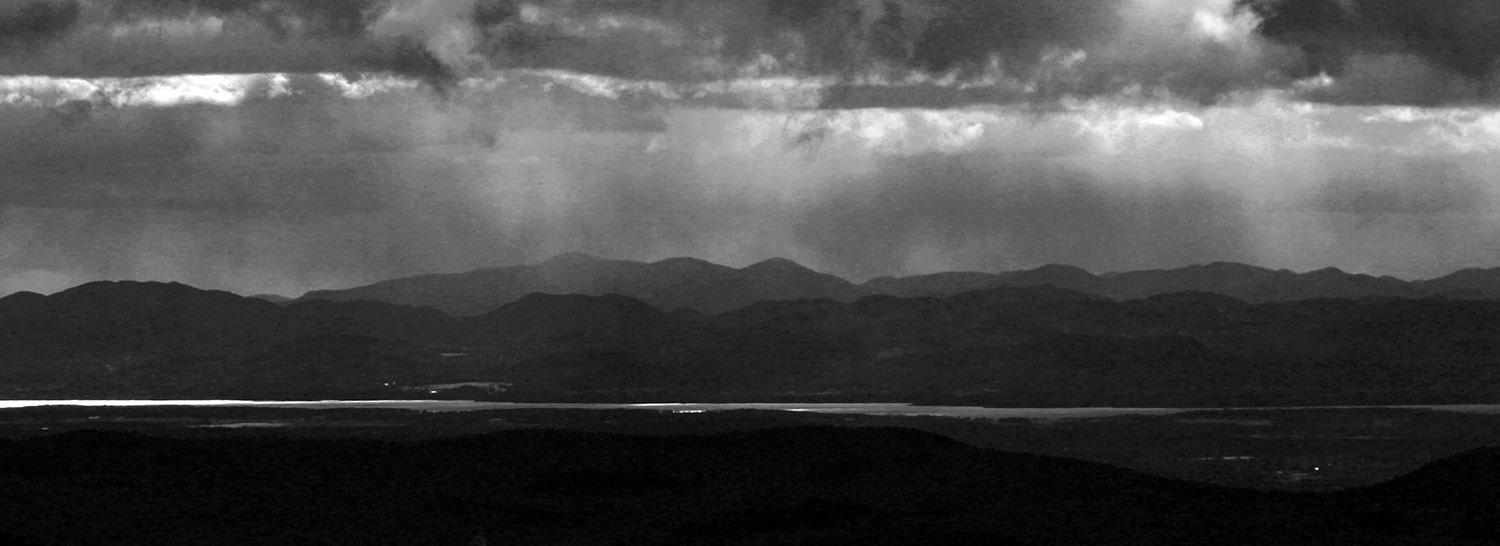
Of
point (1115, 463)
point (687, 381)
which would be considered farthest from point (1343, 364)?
point (1115, 463)

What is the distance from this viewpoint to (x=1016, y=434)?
96.7m

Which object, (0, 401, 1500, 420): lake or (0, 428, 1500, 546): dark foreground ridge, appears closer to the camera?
(0, 428, 1500, 546): dark foreground ridge

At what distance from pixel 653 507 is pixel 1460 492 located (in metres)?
23.9

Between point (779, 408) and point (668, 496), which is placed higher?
point (779, 408)

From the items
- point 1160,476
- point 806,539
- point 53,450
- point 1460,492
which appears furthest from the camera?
point 53,450

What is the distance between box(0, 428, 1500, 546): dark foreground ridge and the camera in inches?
2264

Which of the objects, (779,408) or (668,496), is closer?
(668,496)

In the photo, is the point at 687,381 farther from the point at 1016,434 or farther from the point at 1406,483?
the point at 1406,483

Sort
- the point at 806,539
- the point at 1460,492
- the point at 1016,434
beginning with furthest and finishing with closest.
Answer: the point at 1016,434 → the point at 1460,492 → the point at 806,539

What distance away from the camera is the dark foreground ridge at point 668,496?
57500 millimetres

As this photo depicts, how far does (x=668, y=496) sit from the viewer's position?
6650cm

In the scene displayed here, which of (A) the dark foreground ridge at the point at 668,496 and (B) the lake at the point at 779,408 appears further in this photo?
(B) the lake at the point at 779,408

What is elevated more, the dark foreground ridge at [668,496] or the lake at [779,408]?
the lake at [779,408]

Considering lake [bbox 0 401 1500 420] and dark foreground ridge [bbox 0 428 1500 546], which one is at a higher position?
lake [bbox 0 401 1500 420]
